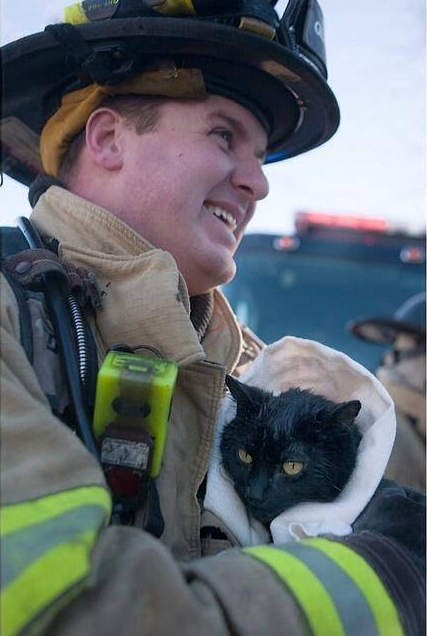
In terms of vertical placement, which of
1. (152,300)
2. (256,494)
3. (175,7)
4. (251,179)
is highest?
(175,7)

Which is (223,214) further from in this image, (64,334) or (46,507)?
(46,507)

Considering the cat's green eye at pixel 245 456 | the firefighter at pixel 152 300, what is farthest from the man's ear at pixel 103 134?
the cat's green eye at pixel 245 456

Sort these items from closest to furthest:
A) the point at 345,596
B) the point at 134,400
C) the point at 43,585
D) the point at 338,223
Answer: the point at 43,585
the point at 345,596
the point at 134,400
the point at 338,223

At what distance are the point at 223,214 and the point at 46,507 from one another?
1.43m

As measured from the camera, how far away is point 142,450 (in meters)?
1.49

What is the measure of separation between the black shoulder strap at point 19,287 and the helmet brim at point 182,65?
0.50ft

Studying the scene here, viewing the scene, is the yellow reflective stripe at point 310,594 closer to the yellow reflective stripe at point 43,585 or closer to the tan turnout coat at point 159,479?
the tan turnout coat at point 159,479

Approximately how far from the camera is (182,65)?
2262 millimetres

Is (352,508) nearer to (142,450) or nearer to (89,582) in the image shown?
(142,450)

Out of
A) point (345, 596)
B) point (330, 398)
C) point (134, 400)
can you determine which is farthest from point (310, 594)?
point (330, 398)

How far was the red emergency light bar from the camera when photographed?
639cm

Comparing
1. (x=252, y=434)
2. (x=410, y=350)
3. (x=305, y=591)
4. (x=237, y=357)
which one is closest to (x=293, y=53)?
(x=237, y=357)

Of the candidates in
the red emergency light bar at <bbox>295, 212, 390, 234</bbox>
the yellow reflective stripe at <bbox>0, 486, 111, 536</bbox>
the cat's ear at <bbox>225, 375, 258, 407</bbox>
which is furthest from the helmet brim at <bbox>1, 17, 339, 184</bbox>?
the red emergency light bar at <bbox>295, 212, 390, 234</bbox>

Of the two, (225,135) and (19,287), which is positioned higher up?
(225,135)
